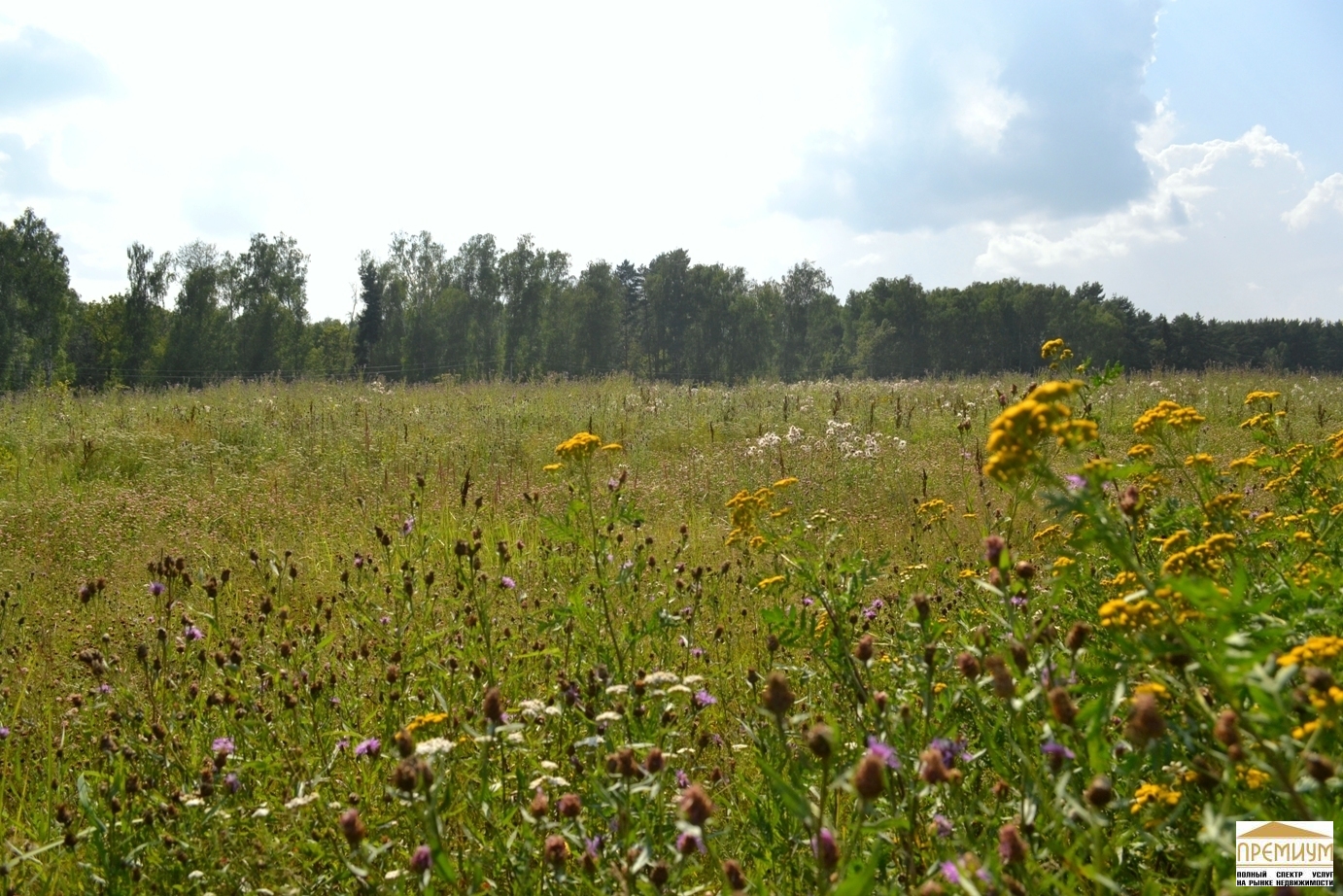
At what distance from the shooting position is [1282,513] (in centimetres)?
278

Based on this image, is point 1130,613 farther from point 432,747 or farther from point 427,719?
point 427,719

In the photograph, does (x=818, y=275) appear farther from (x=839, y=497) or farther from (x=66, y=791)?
(x=66, y=791)

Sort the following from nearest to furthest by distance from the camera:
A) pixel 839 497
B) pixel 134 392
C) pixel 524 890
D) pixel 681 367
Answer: pixel 524 890, pixel 839 497, pixel 134 392, pixel 681 367

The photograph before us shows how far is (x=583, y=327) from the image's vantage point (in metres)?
47.2

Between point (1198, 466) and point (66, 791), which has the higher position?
point (1198, 466)

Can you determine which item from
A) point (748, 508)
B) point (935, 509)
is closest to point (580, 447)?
point (748, 508)

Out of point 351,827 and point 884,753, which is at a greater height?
point 884,753

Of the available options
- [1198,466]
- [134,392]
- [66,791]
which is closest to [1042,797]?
[1198,466]

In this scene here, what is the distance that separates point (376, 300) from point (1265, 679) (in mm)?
52080

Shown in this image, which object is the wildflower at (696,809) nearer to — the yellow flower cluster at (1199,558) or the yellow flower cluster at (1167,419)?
the yellow flower cluster at (1199,558)

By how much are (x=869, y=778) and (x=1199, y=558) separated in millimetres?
1021

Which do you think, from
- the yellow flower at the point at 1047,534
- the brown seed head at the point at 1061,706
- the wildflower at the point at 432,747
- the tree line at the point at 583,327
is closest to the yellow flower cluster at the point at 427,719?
the wildflower at the point at 432,747
